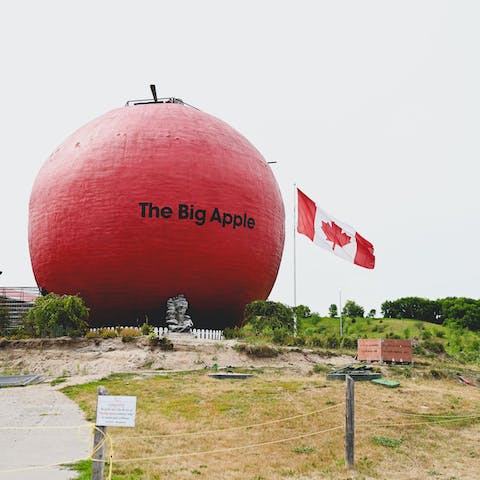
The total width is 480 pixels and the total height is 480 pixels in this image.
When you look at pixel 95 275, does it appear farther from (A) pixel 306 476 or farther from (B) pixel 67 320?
(A) pixel 306 476

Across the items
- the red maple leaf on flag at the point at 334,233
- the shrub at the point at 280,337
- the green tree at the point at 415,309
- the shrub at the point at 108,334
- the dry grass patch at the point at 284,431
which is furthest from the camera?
the green tree at the point at 415,309

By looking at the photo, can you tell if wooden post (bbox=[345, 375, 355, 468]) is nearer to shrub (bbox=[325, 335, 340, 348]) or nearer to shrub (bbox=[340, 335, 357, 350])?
shrub (bbox=[325, 335, 340, 348])

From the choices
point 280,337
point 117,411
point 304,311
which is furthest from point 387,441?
point 304,311

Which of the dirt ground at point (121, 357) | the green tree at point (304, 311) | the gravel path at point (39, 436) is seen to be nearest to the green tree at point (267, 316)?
the dirt ground at point (121, 357)

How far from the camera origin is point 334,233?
24.0 metres

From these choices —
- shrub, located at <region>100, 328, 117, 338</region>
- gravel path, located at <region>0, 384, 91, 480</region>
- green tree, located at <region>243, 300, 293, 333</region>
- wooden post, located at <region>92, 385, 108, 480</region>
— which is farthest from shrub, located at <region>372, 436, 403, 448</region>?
green tree, located at <region>243, 300, 293, 333</region>

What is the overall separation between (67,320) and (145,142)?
7.36 metres

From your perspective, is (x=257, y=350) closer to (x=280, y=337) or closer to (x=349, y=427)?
(x=280, y=337)

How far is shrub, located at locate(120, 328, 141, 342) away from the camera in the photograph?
19.2m

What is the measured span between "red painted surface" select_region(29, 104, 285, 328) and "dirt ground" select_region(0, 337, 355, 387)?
3.05 m

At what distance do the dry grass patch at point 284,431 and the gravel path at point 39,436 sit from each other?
473mm

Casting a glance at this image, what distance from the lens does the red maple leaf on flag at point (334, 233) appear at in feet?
78.0

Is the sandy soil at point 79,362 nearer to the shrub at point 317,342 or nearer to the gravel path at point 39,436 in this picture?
the gravel path at point 39,436

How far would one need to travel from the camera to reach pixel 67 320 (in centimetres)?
2014
